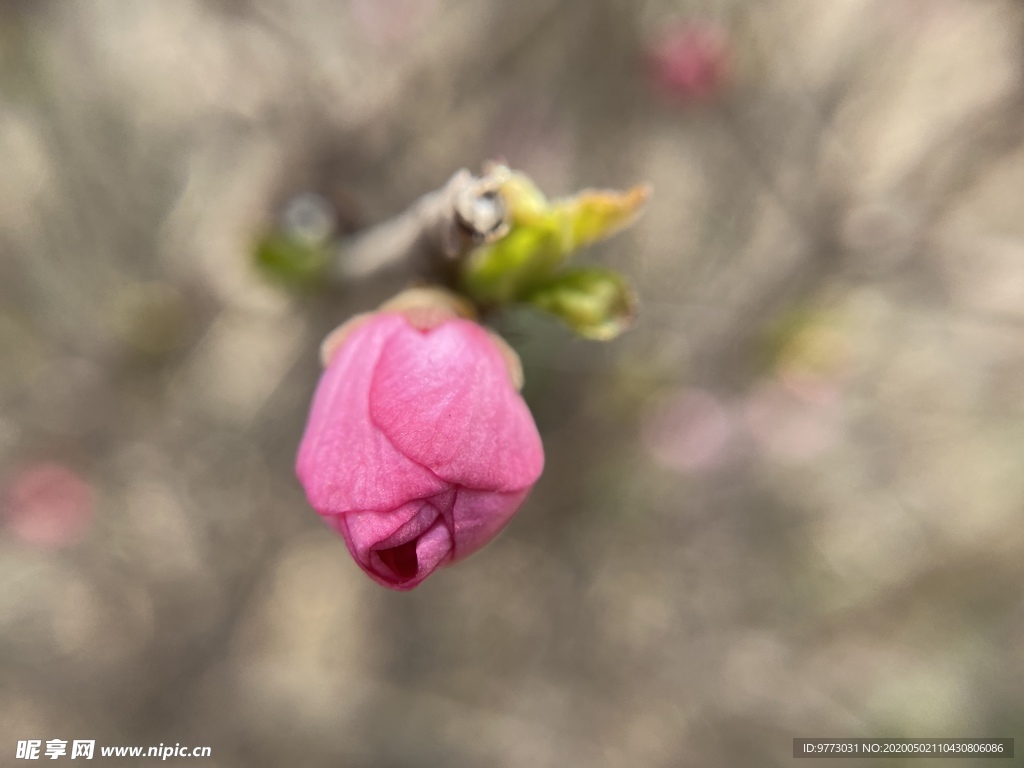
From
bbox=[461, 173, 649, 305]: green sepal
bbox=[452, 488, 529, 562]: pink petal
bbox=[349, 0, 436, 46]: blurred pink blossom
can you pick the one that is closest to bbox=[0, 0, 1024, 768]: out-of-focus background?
bbox=[349, 0, 436, 46]: blurred pink blossom

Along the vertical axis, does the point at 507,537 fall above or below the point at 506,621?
above

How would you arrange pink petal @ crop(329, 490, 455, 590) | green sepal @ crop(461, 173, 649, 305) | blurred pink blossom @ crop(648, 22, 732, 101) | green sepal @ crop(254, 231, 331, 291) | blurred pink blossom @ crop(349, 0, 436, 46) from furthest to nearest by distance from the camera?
1. blurred pink blossom @ crop(648, 22, 732, 101)
2. blurred pink blossom @ crop(349, 0, 436, 46)
3. green sepal @ crop(254, 231, 331, 291)
4. green sepal @ crop(461, 173, 649, 305)
5. pink petal @ crop(329, 490, 455, 590)

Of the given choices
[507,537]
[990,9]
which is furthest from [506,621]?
[990,9]

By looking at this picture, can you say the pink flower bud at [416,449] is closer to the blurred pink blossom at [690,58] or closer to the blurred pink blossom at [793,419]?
the blurred pink blossom at [690,58]

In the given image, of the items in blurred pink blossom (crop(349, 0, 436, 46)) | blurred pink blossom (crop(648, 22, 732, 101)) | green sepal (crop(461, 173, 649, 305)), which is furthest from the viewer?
blurred pink blossom (crop(648, 22, 732, 101))

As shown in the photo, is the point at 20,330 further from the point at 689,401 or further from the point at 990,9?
the point at 990,9

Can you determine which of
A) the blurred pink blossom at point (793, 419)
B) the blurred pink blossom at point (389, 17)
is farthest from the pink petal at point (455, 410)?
the blurred pink blossom at point (793, 419)

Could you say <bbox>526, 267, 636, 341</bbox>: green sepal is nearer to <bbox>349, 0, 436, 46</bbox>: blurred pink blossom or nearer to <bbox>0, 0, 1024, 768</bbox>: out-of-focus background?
<bbox>0, 0, 1024, 768</bbox>: out-of-focus background
